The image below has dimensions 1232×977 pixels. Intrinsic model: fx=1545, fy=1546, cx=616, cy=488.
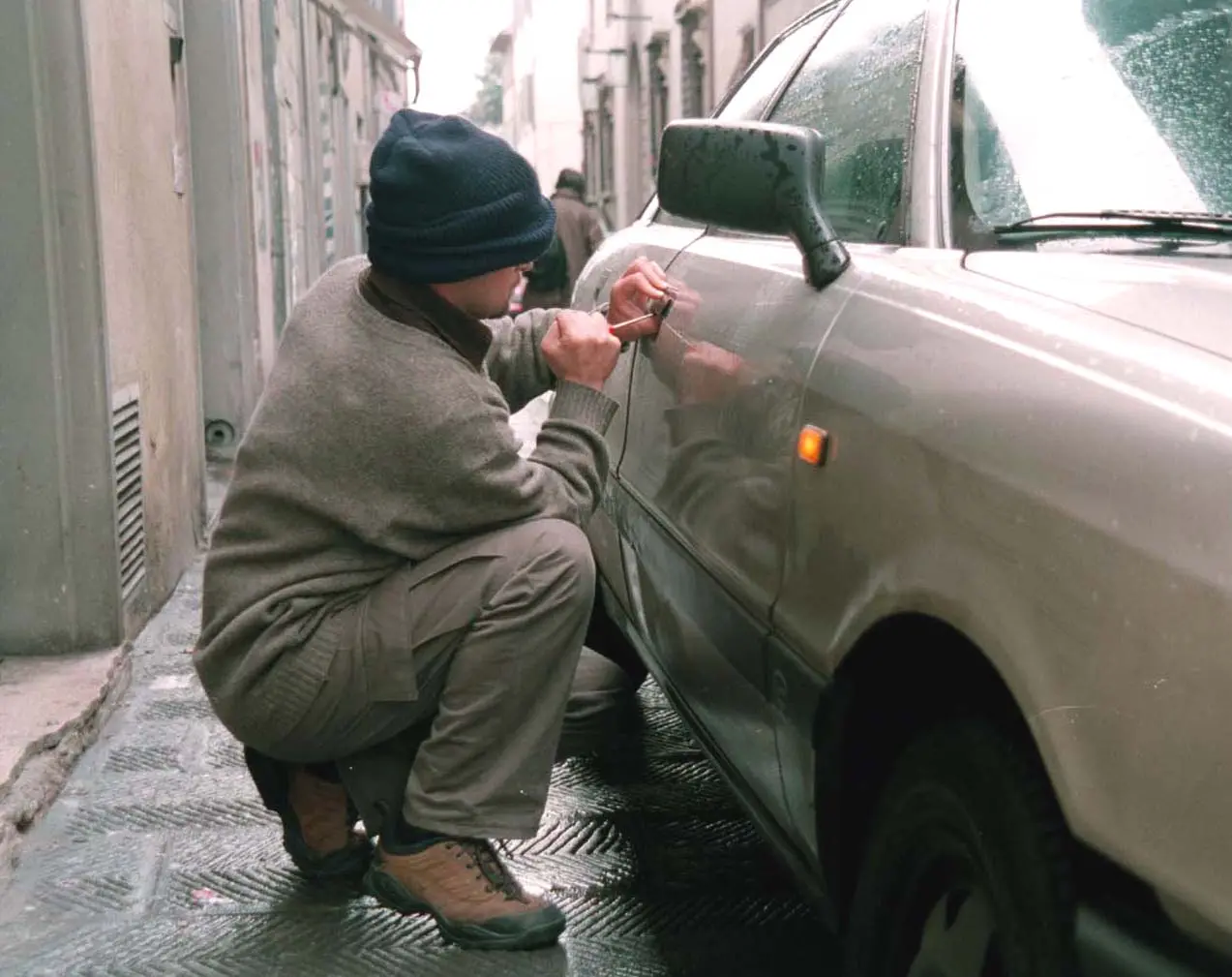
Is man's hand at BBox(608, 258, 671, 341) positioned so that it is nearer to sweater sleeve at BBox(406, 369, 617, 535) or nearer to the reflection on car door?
the reflection on car door

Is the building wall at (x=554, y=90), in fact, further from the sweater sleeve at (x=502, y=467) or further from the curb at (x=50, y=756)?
the sweater sleeve at (x=502, y=467)

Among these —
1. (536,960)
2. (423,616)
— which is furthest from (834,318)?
(536,960)

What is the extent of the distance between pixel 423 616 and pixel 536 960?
0.61 meters

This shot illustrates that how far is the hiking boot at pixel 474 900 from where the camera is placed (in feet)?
8.68

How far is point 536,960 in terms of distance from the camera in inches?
103

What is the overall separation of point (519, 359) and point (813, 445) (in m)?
1.18

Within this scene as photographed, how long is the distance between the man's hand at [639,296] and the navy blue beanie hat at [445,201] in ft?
1.39

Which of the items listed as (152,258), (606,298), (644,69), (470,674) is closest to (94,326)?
(152,258)

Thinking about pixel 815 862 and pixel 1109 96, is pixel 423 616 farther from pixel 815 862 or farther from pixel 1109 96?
pixel 1109 96

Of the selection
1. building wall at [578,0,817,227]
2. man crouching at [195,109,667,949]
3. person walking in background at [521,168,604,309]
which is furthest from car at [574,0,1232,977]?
building wall at [578,0,817,227]

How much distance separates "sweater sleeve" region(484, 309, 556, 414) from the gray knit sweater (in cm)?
36

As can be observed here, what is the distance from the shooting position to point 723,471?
7.92 ft

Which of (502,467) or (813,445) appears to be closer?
(813,445)

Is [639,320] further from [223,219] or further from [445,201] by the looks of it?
[223,219]
